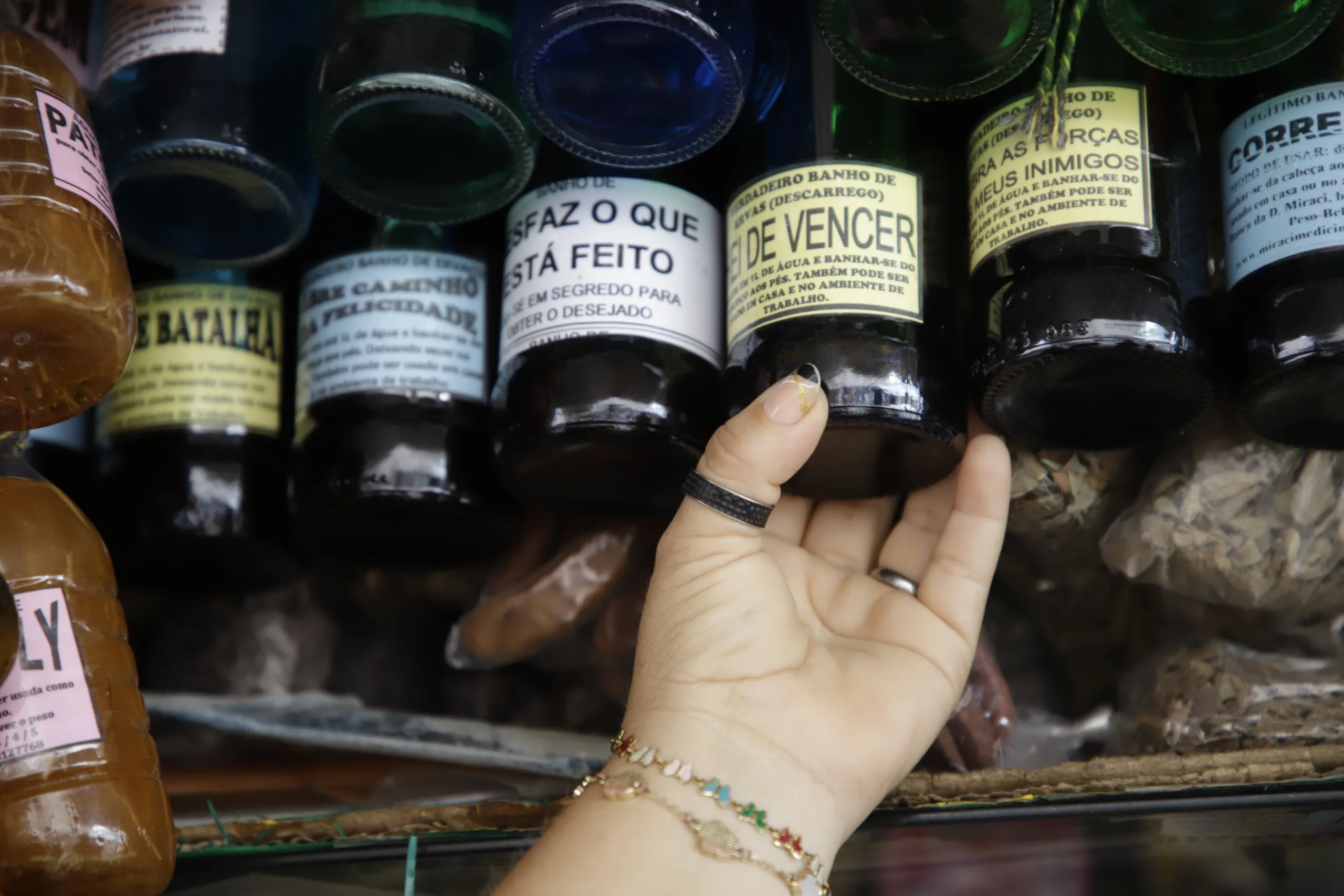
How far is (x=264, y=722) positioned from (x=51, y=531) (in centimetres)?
29

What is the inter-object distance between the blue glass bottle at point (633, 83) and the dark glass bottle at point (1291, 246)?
0.35 meters

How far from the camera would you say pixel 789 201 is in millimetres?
762

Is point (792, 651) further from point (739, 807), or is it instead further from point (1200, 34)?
point (1200, 34)

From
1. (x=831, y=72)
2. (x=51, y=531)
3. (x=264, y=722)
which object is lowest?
(x=264, y=722)

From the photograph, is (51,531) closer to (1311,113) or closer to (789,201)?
(789,201)

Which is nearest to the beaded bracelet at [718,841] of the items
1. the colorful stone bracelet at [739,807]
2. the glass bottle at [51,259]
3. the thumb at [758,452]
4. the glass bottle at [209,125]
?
the colorful stone bracelet at [739,807]

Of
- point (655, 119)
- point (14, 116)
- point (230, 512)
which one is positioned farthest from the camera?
point (230, 512)

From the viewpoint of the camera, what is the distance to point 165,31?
2.79ft

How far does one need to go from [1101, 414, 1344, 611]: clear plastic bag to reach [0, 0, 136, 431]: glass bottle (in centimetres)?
69

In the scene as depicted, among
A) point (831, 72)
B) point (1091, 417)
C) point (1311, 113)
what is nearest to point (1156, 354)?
point (1091, 417)

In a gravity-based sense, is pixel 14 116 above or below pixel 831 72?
below

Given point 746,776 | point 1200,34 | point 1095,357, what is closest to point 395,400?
point 746,776

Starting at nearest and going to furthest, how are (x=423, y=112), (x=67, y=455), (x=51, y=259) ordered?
(x=51, y=259), (x=423, y=112), (x=67, y=455)

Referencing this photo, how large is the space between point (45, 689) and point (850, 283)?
54 centimetres
